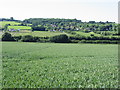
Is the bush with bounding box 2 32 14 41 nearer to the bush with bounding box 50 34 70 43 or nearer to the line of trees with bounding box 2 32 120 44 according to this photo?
the line of trees with bounding box 2 32 120 44

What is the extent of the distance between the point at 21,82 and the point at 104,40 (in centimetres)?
9126

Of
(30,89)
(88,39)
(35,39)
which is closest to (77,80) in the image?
(30,89)

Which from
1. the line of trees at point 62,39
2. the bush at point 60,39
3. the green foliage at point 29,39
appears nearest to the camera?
the green foliage at point 29,39

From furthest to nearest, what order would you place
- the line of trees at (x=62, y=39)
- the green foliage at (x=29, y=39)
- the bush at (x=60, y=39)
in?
the bush at (x=60, y=39) < the line of trees at (x=62, y=39) < the green foliage at (x=29, y=39)

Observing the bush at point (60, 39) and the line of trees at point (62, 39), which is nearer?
the line of trees at point (62, 39)

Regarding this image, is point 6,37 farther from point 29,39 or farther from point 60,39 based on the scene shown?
point 60,39

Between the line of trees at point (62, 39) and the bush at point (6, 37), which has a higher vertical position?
the bush at point (6, 37)

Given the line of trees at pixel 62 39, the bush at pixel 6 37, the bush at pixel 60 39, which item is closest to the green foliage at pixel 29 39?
the line of trees at pixel 62 39

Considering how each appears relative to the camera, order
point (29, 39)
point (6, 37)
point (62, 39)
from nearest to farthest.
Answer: point (29, 39) < point (6, 37) < point (62, 39)

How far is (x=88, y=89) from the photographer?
1287 centimetres

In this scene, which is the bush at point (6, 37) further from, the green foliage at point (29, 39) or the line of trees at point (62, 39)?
the green foliage at point (29, 39)

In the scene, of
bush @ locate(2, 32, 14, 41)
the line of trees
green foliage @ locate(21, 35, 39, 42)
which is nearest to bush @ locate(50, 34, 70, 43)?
the line of trees

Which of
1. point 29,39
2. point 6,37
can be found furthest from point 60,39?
point 6,37

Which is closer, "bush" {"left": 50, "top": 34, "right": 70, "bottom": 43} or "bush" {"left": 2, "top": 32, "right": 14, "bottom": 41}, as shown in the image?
"bush" {"left": 2, "top": 32, "right": 14, "bottom": 41}
